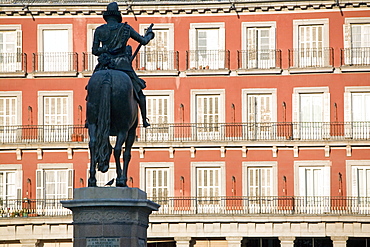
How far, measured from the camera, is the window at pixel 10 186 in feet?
222

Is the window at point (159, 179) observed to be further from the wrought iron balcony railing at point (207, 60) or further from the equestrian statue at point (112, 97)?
the equestrian statue at point (112, 97)

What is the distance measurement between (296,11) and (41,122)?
15.8 meters

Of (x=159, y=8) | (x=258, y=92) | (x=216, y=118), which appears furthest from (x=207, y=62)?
(x=159, y=8)

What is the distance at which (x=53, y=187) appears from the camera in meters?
67.9

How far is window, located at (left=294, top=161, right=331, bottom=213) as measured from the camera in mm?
66312

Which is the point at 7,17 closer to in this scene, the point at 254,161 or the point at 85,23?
the point at 85,23

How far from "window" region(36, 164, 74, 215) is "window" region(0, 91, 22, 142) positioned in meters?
2.49

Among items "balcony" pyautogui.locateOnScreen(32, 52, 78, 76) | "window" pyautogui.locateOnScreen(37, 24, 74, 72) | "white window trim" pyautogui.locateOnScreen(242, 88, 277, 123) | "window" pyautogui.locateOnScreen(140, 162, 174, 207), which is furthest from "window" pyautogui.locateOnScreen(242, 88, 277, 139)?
"window" pyautogui.locateOnScreen(37, 24, 74, 72)

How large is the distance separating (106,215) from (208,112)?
4358cm

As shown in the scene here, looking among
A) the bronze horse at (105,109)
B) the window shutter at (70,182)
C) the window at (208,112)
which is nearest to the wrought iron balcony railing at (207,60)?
the window at (208,112)

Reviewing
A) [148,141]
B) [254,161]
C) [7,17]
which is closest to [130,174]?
[148,141]

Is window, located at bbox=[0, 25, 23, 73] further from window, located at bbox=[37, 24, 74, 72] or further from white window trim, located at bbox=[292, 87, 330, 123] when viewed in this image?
white window trim, located at bbox=[292, 87, 330, 123]

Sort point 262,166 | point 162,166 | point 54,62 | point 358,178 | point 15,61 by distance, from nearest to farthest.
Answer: point 358,178 → point 262,166 → point 162,166 → point 54,62 → point 15,61

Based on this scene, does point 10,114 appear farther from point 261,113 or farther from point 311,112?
point 311,112
